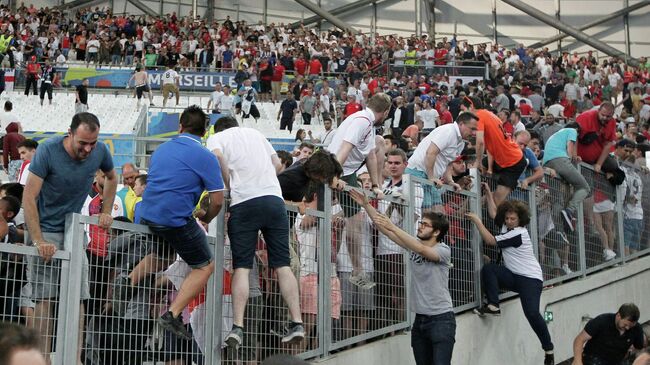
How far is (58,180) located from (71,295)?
2.85 feet

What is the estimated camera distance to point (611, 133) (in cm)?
1226

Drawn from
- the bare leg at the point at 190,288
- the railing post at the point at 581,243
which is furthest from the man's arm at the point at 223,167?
the railing post at the point at 581,243

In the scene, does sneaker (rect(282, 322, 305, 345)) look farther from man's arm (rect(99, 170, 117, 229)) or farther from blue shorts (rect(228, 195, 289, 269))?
man's arm (rect(99, 170, 117, 229))

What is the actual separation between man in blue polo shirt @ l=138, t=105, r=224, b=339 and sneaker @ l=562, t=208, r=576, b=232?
20.1ft

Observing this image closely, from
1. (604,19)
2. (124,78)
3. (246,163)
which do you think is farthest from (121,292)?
(604,19)

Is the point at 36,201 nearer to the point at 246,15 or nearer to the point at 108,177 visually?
the point at 108,177

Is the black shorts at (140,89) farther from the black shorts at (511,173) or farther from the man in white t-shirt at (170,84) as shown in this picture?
the black shorts at (511,173)

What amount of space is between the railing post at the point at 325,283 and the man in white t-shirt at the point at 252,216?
689mm

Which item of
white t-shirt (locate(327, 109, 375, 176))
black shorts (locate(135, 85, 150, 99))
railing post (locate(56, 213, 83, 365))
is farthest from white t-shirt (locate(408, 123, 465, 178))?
black shorts (locate(135, 85, 150, 99))

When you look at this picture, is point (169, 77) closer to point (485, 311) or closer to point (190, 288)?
point (485, 311)

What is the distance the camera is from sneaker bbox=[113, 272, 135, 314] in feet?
19.1

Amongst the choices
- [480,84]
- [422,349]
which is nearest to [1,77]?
[480,84]

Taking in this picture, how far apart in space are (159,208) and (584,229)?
710cm

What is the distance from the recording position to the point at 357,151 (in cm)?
862
